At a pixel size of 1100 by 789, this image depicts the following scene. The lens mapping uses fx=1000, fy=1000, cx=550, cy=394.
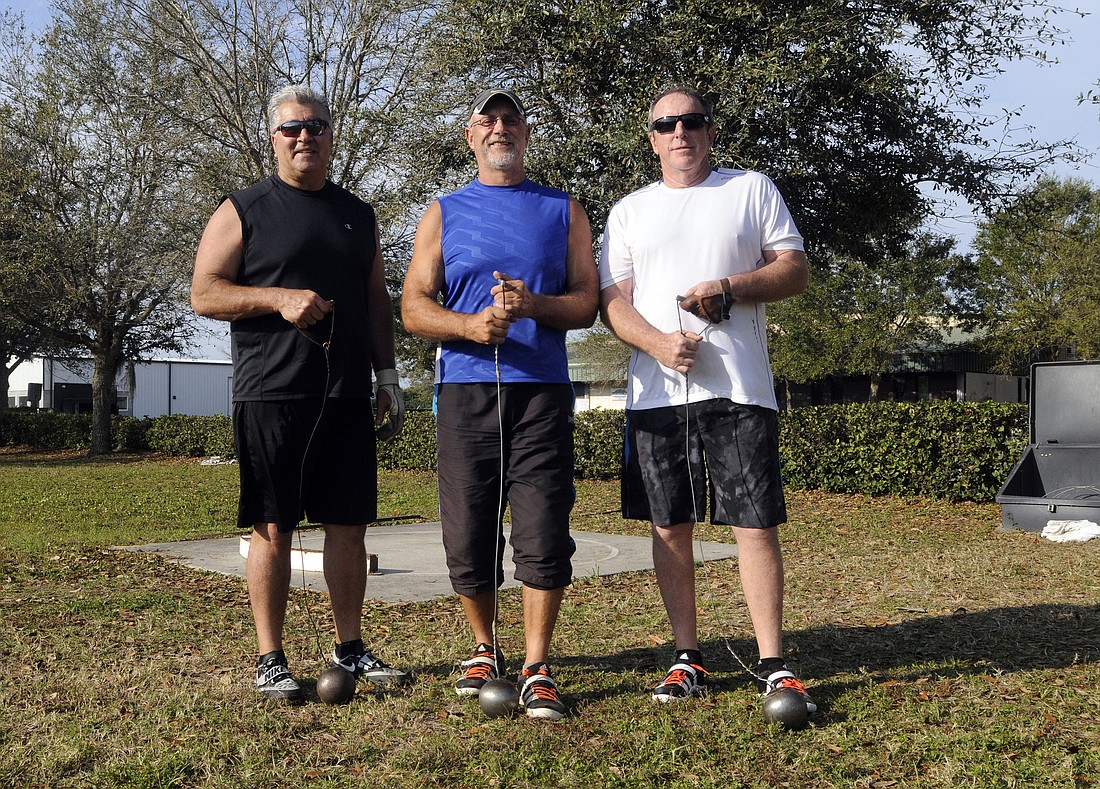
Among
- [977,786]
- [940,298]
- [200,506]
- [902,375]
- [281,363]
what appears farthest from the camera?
[902,375]

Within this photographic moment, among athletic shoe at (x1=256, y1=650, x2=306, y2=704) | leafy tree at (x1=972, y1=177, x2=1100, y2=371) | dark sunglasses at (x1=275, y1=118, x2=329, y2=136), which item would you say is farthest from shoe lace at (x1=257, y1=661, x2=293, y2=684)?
leafy tree at (x1=972, y1=177, x2=1100, y2=371)

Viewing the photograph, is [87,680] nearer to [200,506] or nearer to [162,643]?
[162,643]

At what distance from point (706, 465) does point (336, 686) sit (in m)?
1.47

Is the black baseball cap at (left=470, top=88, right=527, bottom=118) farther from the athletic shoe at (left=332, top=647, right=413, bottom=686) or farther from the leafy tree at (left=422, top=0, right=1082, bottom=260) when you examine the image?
the leafy tree at (left=422, top=0, right=1082, bottom=260)

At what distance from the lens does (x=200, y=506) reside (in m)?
12.1

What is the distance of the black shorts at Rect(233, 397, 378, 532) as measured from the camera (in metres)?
3.45

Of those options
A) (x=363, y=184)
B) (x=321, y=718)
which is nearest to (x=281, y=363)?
(x=321, y=718)

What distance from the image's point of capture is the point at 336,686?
11.0ft

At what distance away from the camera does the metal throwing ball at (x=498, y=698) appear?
316 centimetres

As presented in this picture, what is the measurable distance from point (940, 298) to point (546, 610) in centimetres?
3600

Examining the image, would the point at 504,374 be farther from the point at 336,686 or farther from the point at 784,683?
the point at 784,683

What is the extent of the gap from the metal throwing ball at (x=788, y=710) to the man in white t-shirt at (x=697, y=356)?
177 mm

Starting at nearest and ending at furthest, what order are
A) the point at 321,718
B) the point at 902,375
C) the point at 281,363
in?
the point at 321,718 → the point at 281,363 → the point at 902,375

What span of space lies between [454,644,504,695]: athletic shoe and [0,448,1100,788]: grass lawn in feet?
0.19
